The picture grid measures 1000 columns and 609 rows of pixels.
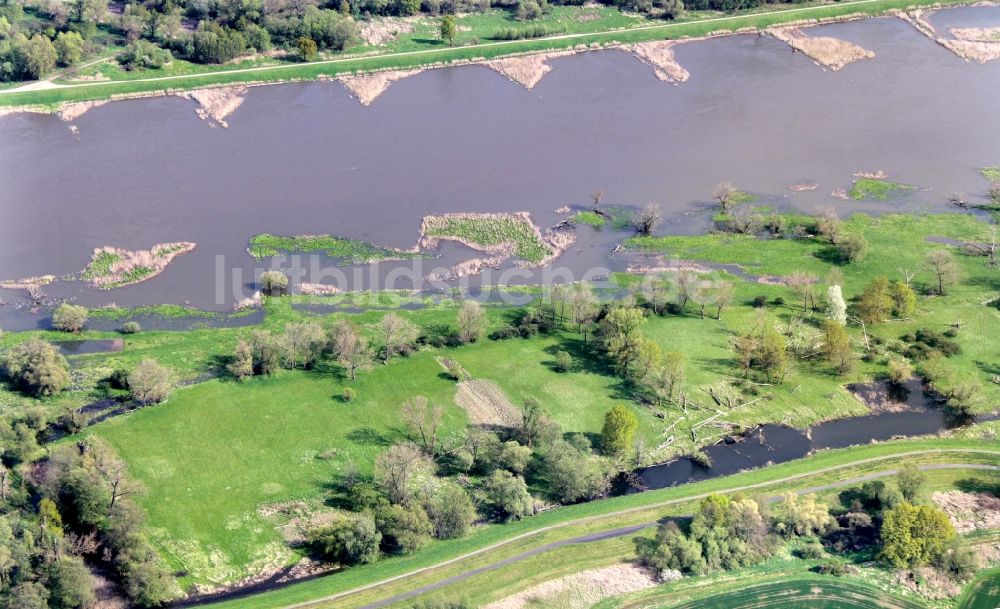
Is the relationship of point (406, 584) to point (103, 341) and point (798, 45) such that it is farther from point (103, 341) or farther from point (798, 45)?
point (798, 45)

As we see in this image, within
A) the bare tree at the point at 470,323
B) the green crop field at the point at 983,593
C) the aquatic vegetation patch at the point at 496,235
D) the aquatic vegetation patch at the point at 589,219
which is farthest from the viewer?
the aquatic vegetation patch at the point at 589,219

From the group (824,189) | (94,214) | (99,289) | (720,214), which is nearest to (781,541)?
(720,214)

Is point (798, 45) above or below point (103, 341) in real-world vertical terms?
above

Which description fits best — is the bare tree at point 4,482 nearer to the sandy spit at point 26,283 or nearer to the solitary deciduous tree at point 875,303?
the sandy spit at point 26,283

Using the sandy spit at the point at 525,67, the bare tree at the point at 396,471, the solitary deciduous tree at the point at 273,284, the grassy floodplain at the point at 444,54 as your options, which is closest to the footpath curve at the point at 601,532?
the bare tree at the point at 396,471

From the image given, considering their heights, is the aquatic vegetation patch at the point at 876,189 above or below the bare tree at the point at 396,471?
above

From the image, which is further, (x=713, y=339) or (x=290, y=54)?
(x=290, y=54)

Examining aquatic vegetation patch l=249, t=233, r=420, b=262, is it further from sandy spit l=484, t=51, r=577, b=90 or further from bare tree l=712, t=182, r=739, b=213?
sandy spit l=484, t=51, r=577, b=90
